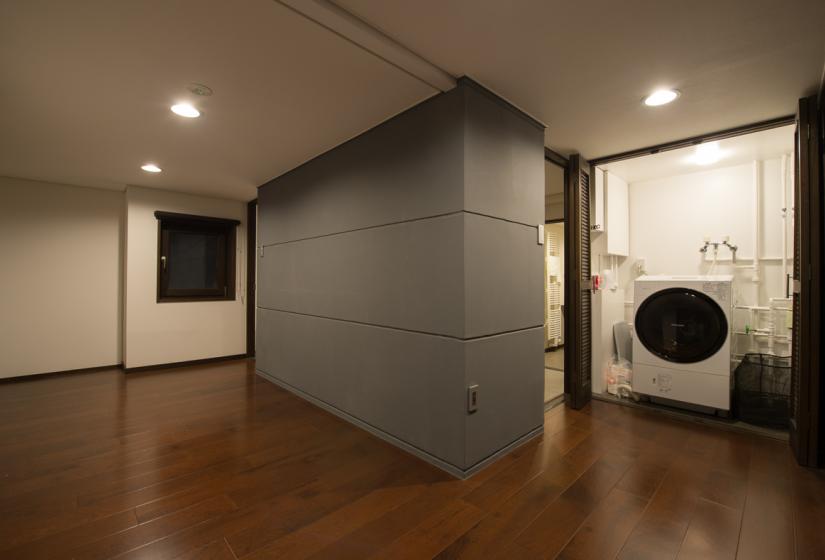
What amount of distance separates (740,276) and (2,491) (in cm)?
574

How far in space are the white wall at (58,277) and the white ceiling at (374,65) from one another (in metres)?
1.83

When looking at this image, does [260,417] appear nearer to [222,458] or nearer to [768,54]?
[222,458]

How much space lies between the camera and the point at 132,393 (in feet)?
12.5

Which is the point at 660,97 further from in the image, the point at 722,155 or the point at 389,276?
the point at 389,276

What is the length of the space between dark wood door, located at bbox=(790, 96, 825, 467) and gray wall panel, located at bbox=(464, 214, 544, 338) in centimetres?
154

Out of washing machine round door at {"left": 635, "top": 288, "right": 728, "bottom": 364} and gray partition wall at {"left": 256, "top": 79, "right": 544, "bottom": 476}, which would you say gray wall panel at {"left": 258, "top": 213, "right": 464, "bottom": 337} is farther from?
washing machine round door at {"left": 635, "top": 288, "right": 728, "bottom": 364}

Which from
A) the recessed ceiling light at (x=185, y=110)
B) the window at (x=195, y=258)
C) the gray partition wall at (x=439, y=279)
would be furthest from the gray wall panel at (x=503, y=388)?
the window at (x=195, y=258)

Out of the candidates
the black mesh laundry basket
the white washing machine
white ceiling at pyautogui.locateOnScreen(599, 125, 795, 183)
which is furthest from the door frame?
the black mesh laundry basket

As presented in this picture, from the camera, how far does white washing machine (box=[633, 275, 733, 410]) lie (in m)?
3.08

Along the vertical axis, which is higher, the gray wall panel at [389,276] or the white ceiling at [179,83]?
the white ceiling at [179,83]

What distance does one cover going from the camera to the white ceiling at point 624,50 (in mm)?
1621

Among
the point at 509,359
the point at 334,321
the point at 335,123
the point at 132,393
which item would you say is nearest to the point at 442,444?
the point at 509,359

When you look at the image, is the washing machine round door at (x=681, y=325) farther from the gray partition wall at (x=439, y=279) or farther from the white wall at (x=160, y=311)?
the white wall at (x=160, y=311)

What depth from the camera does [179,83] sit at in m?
2.23
